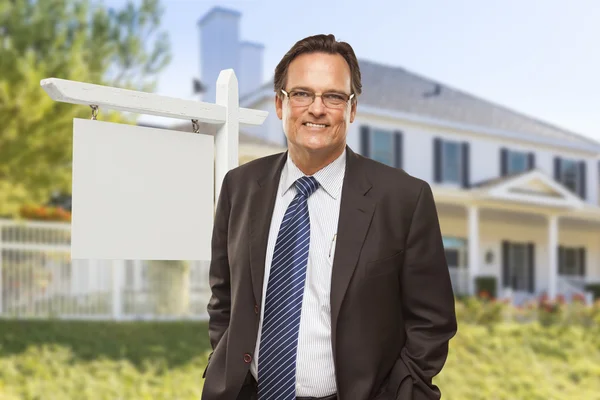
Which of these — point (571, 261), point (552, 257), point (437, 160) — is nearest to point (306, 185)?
point (437, 160)

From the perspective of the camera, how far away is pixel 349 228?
85.7 inches

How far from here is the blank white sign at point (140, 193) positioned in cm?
262

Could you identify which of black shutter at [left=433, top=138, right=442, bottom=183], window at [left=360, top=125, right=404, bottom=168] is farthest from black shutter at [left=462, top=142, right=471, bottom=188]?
window at [left=360, top=125, right=404, bottom=168]

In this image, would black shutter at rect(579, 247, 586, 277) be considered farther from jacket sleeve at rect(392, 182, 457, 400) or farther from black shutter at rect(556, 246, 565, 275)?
jacket sleeve at rect(392, 182, 457, 400)

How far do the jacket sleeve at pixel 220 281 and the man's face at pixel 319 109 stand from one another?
Result: 0.43m

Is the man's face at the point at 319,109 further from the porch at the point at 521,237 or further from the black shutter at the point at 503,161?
the black shutter at the point at 503,161

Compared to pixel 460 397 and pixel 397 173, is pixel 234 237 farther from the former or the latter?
pixel 460 397

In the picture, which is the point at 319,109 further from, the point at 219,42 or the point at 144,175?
the point at 219,42

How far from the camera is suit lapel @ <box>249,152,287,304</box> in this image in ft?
7.31

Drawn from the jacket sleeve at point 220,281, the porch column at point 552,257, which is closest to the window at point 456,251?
the porch column at point 552,257

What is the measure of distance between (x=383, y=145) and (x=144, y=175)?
1505cm

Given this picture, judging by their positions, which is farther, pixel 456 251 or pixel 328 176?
pixel 456 251

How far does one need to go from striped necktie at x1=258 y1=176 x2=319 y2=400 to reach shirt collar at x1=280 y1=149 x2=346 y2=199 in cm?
5

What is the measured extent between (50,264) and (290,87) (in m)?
10.6
